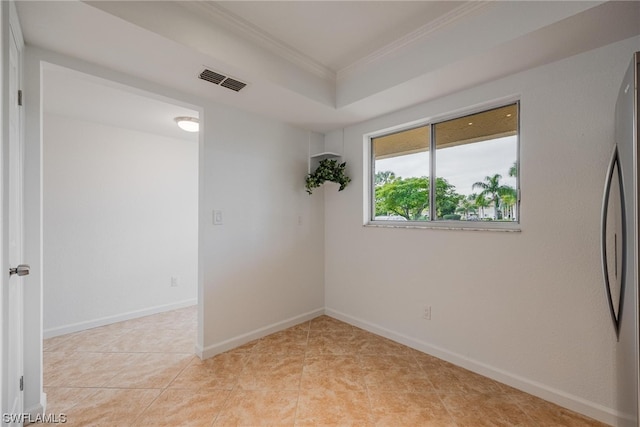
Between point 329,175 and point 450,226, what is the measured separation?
4.29ft

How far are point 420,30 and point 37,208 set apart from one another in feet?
8.81

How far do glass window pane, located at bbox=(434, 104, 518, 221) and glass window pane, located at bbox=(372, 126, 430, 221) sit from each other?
143mm

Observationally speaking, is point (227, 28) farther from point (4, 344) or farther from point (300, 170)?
point (4, 344)

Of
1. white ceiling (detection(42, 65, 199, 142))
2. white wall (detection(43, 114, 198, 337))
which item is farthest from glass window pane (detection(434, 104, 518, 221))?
white wall (detection(43, 114, 198, 337))

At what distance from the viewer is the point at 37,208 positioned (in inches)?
64.9

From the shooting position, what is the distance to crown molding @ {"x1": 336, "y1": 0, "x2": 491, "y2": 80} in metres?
1.71

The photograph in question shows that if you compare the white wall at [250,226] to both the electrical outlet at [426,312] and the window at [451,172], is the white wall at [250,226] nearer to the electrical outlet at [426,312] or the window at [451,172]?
the window at [451,172]

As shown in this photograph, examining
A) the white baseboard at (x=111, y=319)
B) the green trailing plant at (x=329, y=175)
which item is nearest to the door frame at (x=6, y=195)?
the white baseboard at (x=111, y=319)

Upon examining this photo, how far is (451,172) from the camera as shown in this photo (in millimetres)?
2412

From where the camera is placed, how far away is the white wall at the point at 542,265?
1.66m

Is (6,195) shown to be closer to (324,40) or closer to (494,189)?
(324,40)

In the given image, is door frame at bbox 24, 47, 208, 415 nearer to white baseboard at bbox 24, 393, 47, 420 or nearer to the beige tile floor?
white baseboard at bbox 24, 393, 47, 420

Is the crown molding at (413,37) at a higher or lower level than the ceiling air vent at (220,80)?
higher

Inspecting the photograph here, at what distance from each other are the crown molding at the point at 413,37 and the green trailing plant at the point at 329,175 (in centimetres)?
87
